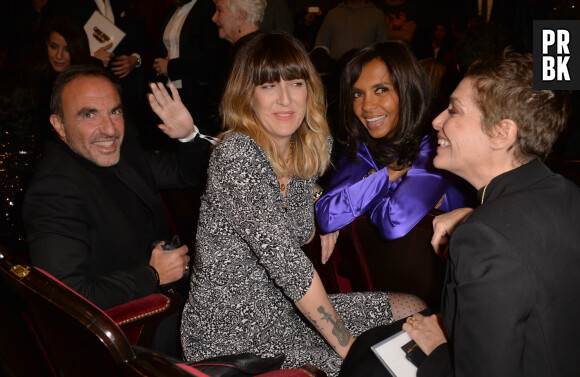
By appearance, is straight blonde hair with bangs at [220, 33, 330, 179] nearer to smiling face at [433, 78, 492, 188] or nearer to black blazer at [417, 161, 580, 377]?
smiling face at [433, 78, 492, 188]

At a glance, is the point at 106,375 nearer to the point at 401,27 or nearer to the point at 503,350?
the point at 503,350

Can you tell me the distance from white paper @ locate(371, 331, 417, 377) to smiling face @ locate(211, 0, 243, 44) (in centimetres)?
263

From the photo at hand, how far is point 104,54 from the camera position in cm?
391

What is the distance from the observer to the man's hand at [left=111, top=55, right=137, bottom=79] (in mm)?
3977

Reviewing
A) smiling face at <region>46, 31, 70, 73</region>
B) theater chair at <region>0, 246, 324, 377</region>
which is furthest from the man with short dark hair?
smiling face at <region>46, 31, 70, 73</region>

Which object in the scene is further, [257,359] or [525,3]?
[525,3]

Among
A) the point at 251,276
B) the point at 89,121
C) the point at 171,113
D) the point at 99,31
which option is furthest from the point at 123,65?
the point at 251,276

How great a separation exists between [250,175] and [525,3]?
4138 millimetres

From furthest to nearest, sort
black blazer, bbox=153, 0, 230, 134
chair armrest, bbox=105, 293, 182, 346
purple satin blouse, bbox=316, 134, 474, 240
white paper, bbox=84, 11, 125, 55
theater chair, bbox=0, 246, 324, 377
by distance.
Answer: white paper, bbox=84, 11, 125, 55 < black blazer, bbox=153, 0, 230, 134 < purple satin blouse, bbox=316, 134, 474, 240 < chair armrest, bbox=105, 293, 182, 346 < theater chair, bbox=0, 246, 324, 377

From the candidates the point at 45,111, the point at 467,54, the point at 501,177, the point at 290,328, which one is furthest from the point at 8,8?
Result: the point at 501,177

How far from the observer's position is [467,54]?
285 centimetres

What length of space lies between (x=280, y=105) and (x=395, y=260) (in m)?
0.76

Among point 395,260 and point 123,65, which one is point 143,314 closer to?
point 395,260

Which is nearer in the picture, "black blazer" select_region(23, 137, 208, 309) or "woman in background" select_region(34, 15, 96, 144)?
"black blazer" select_region(23, 137, 208, 309)
